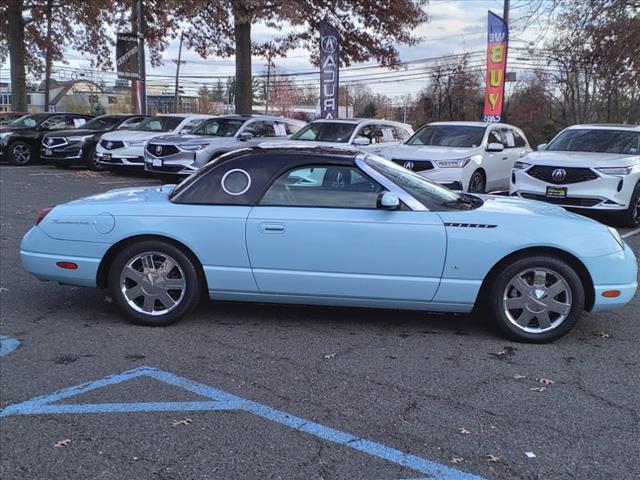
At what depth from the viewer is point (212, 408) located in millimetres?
3547

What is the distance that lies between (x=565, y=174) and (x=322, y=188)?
5.99m

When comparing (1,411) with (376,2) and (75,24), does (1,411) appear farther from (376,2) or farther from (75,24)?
(75,24)

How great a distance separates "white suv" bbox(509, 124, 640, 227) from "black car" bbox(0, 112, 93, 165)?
15.1 m

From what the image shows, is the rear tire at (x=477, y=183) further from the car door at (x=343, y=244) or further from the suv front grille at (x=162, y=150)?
the car door at (x=343, y=244)

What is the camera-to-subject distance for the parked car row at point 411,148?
9477mm

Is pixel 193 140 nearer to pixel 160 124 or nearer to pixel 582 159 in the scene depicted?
pixel 160 124

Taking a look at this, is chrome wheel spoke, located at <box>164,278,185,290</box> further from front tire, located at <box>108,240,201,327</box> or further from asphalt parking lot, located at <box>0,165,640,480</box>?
asphalt parking lot, located at <box>0,165,640,480</box>

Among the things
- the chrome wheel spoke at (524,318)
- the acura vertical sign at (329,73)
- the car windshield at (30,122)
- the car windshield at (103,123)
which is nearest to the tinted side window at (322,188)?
the chrome wheel spoke at (524,318)

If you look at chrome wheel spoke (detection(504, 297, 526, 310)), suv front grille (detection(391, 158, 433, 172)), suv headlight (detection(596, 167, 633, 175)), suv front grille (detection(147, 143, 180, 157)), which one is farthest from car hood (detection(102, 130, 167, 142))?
chrome wheel spoke (detection(504, 297, 526, 310))

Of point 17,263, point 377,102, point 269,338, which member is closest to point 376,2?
point 17,263

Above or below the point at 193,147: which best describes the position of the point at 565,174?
below

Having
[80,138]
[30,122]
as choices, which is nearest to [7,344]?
[80,138]

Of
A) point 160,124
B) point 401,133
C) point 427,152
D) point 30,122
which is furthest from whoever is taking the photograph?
point 30,122

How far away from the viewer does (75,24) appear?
100.0 feet
